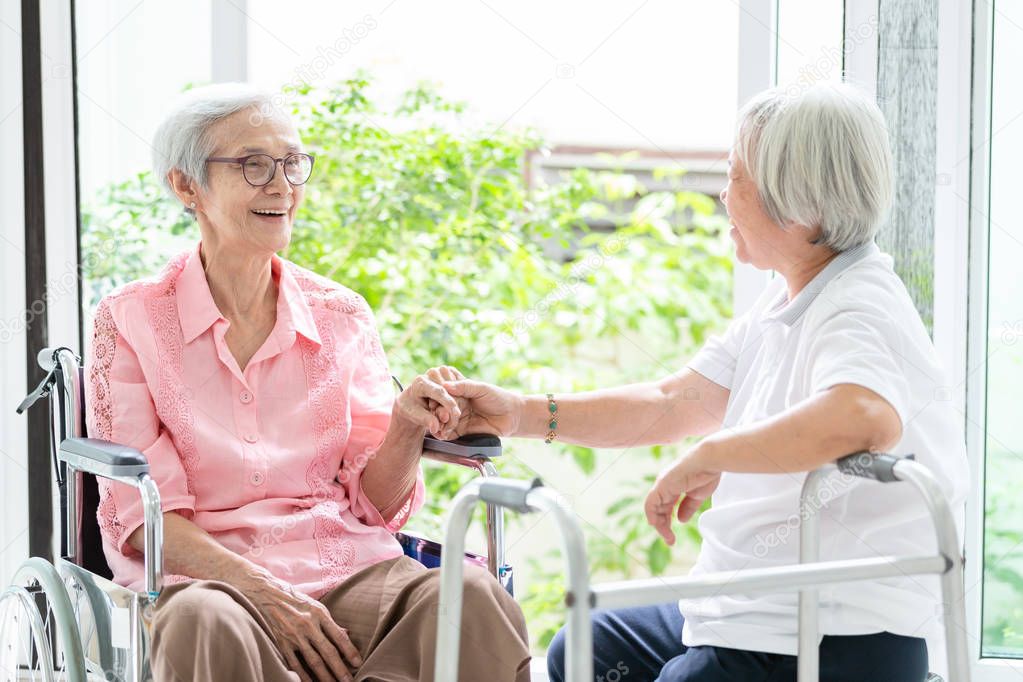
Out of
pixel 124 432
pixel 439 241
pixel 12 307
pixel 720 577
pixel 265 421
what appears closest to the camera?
pixel 720 577

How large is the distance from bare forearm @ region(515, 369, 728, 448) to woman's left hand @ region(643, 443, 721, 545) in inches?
13.5

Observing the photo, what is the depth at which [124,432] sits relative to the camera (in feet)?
5.79

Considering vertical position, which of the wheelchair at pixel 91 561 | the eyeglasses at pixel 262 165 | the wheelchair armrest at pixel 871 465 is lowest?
the wheelchair at pixel 91 561

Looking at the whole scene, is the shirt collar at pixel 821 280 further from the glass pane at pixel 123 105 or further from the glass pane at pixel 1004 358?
the glass pane at pixel 123 105

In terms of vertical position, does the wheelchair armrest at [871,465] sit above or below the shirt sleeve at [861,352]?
below

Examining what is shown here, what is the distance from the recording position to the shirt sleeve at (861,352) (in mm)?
1453

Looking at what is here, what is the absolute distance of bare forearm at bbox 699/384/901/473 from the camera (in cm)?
144

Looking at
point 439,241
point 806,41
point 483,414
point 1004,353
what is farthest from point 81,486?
point 1004,353

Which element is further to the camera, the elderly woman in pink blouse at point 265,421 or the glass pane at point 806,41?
the glass pane at point 806,41

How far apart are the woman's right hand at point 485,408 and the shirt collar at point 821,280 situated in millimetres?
522

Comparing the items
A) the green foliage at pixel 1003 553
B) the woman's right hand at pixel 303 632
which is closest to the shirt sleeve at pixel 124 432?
the woman's right hand at pixel 303 632

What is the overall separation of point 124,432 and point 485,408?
620 millimetres

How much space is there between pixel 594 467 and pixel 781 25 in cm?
182

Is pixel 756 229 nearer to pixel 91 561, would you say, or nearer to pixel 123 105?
pixel 91 561
